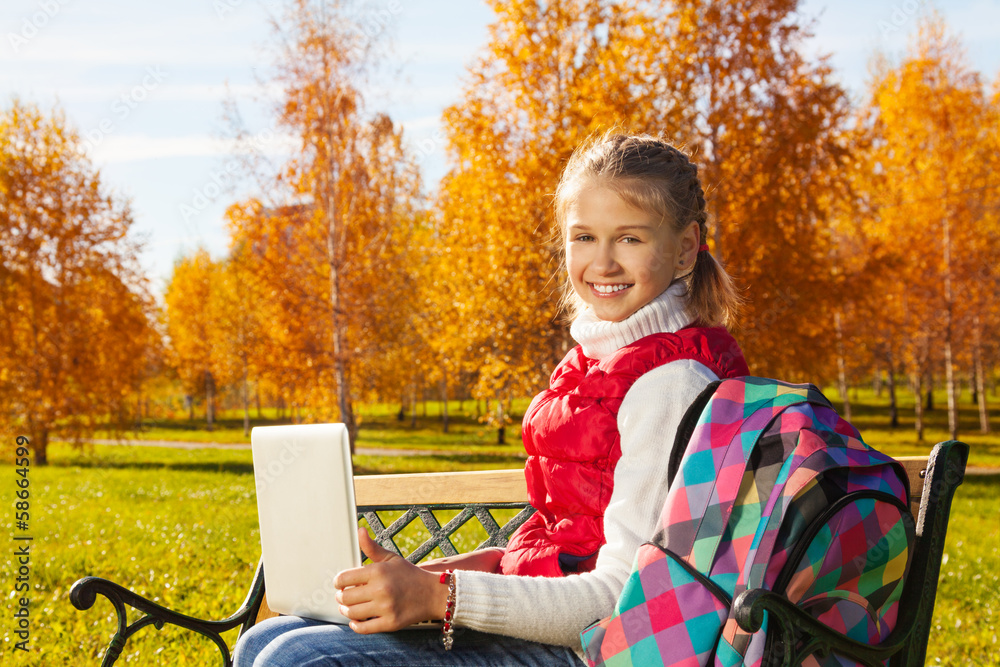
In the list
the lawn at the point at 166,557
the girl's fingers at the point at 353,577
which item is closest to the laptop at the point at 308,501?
the girl's fingers at the point at 353,577

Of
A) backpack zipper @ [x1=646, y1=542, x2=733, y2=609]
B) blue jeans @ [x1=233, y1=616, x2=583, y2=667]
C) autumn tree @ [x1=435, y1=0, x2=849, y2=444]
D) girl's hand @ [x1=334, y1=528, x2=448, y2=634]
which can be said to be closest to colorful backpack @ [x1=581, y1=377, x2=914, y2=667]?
backpack zipper @ [x1=646, y1=542, x2=733, y2=609]

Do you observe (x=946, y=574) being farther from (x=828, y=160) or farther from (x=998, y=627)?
(x=828, y=160)

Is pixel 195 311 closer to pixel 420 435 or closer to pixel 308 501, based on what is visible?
pixel 420 435

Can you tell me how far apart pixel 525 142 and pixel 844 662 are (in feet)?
34.9

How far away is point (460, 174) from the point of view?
12.2 m

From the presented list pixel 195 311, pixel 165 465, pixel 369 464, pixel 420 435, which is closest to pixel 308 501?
pixel 369 464

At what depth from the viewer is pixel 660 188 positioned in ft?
6.05

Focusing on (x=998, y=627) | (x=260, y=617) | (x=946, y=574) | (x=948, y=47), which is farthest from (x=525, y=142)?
(x=948, y=47)

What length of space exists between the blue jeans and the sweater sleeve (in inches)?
4.1

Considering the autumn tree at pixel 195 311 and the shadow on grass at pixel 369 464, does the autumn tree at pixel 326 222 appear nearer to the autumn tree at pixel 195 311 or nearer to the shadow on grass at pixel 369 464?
the shadow on grass at pixel 369 464

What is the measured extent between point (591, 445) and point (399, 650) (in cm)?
60

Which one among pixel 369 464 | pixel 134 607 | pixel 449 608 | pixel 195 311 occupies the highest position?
pixel 195 311

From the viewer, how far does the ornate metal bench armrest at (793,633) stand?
1.19m

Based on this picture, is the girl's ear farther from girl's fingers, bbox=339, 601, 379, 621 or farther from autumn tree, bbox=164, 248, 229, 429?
autumn tree, bbox=164, 248, 229, 429
